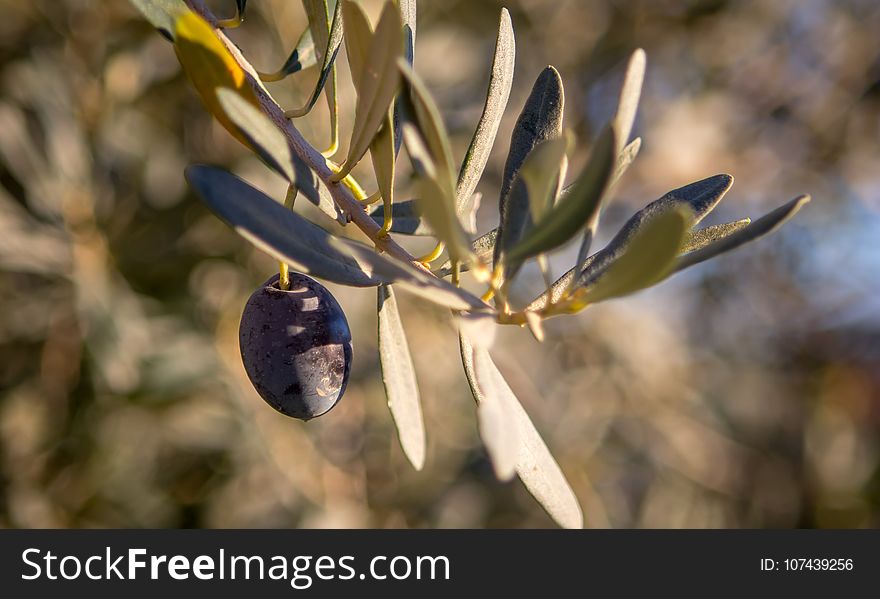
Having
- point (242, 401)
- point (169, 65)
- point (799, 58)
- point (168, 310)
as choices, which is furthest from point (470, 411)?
point (799, 58)

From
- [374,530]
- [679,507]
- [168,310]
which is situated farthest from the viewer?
[679,507]

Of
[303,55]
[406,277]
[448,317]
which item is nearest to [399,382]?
[406,277]

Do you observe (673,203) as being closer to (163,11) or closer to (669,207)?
(669,207)

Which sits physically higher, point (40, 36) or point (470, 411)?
point (40, 36)

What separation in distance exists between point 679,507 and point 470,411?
2.72 ft

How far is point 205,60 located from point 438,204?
0.16m

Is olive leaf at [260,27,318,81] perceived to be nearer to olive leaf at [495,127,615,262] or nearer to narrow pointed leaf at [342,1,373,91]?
narrow pointed leaf at [342,1,373,91]

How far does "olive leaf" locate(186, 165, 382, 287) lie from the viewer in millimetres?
344

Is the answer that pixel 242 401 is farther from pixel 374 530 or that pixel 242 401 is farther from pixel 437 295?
pixel 437 295

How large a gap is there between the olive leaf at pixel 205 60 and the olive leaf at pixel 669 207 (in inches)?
8.1

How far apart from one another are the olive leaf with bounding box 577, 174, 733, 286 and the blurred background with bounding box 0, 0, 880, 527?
3.52 ft

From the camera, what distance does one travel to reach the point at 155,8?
1.58 ft

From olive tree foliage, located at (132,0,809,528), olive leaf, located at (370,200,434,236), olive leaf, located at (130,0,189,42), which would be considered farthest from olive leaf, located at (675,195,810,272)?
olive leaf, located at (130,0,189,42)

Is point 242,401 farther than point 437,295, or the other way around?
point 242,401
